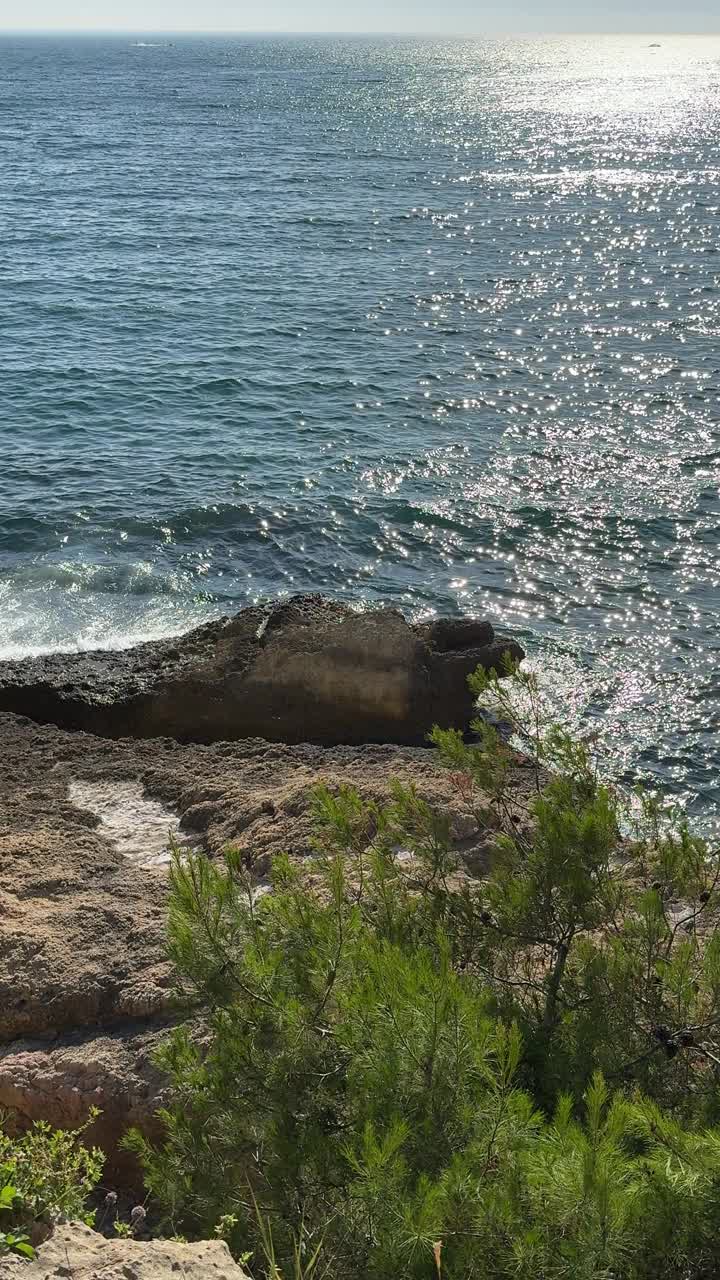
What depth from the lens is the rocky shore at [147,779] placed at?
11109 mm

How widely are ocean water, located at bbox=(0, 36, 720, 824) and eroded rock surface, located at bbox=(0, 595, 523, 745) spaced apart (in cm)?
349

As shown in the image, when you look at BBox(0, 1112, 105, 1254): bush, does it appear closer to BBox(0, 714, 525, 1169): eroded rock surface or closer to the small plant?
the small plant

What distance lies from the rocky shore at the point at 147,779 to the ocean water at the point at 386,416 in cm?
373

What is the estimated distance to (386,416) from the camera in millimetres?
33562

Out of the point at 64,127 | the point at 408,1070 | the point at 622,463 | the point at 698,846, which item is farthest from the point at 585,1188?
the point at 64,127

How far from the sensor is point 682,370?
1431 inches

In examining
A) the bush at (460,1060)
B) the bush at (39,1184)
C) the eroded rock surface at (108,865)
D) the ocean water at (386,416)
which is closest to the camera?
the bush at (460,1060)

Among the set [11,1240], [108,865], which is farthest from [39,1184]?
[108,865]

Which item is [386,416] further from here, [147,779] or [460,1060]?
[460,1060]

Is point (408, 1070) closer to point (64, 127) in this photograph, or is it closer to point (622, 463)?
point (622, 463)

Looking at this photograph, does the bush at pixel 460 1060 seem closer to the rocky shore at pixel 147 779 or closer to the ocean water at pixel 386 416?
the rocky shore at pixel 147 779

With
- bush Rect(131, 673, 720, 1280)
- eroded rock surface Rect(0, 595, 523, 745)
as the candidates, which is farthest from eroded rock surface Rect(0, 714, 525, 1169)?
bush Rect(131, 673, 720, 1280)

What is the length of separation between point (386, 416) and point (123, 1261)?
1135 inches

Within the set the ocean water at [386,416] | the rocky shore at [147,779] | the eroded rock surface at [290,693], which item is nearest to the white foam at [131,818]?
the rocky shore at [147,779]
